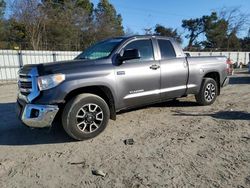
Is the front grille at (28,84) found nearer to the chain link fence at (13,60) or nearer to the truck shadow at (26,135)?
the truck shadow at (26,135)

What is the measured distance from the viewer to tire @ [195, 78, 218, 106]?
7012 mm

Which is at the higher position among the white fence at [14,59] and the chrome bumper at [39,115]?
the white fence at [14,59]

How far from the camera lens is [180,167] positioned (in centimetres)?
360

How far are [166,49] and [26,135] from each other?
360cm

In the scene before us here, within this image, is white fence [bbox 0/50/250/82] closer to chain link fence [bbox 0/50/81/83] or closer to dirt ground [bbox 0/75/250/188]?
chain link fence [bbox 0/50/81/83]

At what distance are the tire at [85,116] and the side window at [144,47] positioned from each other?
1459mm

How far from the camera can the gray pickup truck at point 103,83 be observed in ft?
14.5

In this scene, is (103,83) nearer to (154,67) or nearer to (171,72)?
(154,67)

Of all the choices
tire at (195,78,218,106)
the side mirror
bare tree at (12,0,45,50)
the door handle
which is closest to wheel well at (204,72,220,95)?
tire at (195,78,218,106)

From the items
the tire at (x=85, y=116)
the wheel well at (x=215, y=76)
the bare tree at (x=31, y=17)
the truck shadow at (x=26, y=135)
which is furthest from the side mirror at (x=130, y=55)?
the bare tree at (x=31, y=17)

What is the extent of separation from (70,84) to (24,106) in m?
0.91

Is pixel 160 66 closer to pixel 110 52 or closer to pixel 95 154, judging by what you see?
pixel 110 52

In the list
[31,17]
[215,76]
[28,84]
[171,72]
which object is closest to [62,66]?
[28,84]

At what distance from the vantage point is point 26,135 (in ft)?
16.8
